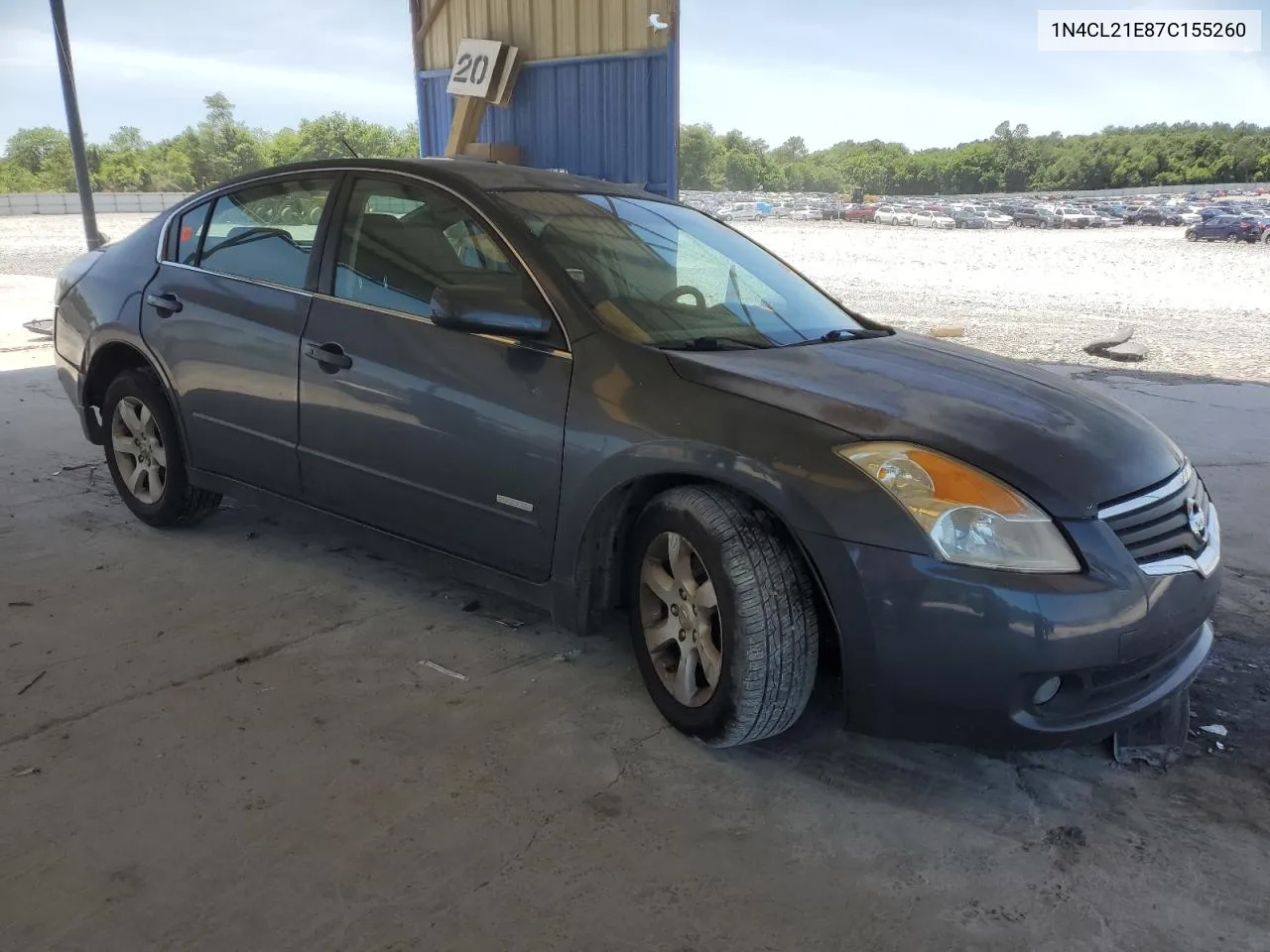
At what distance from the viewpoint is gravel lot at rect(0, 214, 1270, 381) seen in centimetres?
1044

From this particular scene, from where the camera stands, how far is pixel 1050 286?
18.1 m

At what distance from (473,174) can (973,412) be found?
185 centimetres

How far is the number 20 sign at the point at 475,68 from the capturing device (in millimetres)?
8008

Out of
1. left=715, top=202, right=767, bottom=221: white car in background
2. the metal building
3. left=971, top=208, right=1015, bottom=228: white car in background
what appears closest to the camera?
the metal building

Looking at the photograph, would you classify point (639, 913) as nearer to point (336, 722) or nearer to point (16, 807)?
point (336, 722)

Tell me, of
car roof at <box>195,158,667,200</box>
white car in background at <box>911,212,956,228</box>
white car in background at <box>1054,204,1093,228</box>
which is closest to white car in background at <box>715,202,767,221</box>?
white car in background at <box>911,212,956,228</box>

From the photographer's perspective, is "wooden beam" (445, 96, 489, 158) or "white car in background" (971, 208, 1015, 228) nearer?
"wooden beam" (445, 96, 489, 158)

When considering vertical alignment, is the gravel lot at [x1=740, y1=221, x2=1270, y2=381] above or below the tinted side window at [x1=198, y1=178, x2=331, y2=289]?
below

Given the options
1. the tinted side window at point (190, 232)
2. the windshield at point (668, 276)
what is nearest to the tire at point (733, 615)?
the windshield at point (668, 276)

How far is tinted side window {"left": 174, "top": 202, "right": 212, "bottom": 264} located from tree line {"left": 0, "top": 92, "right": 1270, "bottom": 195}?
144 ft

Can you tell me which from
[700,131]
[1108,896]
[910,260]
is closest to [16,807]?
[1108,896]

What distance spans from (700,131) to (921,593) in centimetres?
10162

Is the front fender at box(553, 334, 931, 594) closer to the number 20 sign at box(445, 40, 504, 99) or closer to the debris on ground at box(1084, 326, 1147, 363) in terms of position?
the number 20 sign at box(445, 40, 504, 99)

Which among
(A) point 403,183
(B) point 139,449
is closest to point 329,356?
(A) point 403,183
